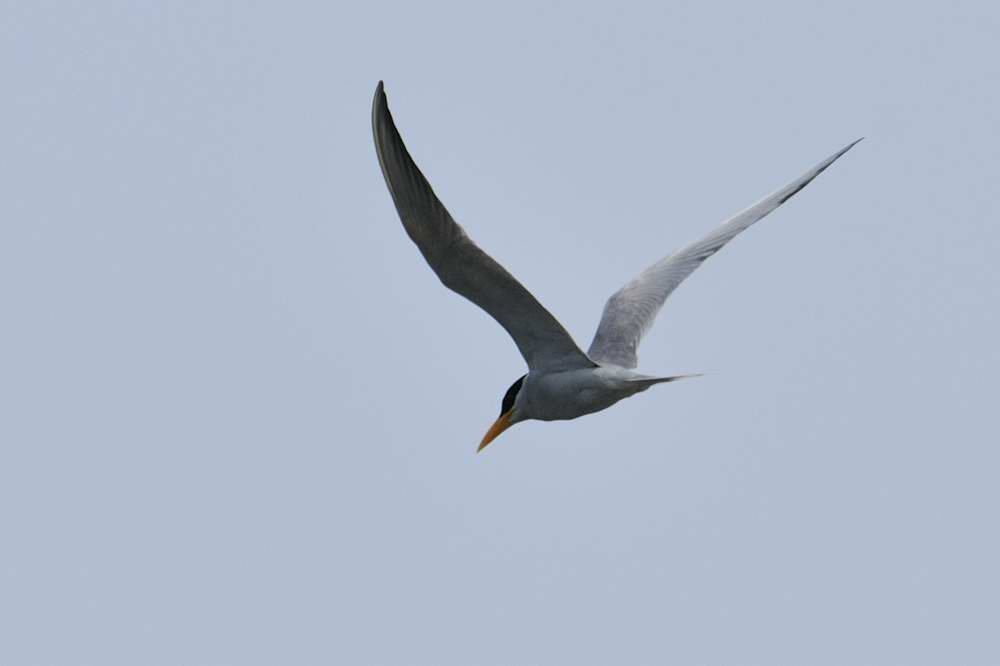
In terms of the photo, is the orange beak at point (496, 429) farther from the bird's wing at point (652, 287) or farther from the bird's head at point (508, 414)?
the bird's wing at point (652, 287)

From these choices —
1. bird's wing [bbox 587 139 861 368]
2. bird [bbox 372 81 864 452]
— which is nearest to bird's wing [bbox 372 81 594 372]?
bird [bbox 372 81 864 452]

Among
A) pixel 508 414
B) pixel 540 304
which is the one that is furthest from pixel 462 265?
pixel 508 414

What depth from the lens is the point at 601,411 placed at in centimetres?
1044

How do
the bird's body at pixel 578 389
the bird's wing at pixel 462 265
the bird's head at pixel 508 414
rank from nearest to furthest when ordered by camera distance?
the bird's wing at pixel 462 265
the bird's body at pixel 578 389
the bird's head at pixel 508 414

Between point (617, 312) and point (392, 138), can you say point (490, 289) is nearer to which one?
point (392, 138)

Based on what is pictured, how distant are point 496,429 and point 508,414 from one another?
184 millimetres

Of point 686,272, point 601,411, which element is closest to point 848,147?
point 686,272

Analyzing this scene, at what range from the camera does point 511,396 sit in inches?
411

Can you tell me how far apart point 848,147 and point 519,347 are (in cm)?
339

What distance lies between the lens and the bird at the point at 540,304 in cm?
866

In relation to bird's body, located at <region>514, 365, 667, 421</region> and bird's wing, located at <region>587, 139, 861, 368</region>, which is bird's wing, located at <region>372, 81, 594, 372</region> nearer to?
bird's body, located at <region>514, 365, 667, 421</region>

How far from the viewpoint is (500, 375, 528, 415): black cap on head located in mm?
10359

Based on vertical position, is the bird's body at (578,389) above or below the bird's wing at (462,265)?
below

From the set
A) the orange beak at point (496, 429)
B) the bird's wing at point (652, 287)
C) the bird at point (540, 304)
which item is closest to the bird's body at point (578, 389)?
the bird at point (540, 304)
